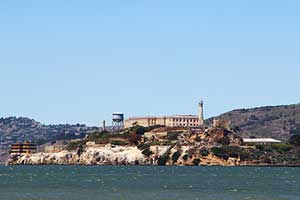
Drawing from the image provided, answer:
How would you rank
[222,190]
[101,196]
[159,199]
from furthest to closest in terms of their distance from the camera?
[222,190], [101,196], [159,199]

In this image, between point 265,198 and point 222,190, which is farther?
point 222,190

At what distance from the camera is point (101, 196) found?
348 feet

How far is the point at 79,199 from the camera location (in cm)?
9988

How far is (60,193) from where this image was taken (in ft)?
367

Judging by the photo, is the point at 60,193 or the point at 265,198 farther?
the point at 60,193

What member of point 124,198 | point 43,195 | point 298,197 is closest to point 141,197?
point 124,198

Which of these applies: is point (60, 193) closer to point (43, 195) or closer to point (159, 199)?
point (43, 195)

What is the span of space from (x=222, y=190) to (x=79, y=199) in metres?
28.9

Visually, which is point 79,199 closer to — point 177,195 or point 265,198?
point 177,195

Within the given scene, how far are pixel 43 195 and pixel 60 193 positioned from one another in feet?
15.1

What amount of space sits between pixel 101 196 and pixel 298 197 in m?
24.6

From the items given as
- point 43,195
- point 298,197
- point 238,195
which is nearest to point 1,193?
point 43,195

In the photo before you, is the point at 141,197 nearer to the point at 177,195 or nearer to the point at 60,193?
the point at 177,195

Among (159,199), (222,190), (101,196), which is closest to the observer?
(159,199)
